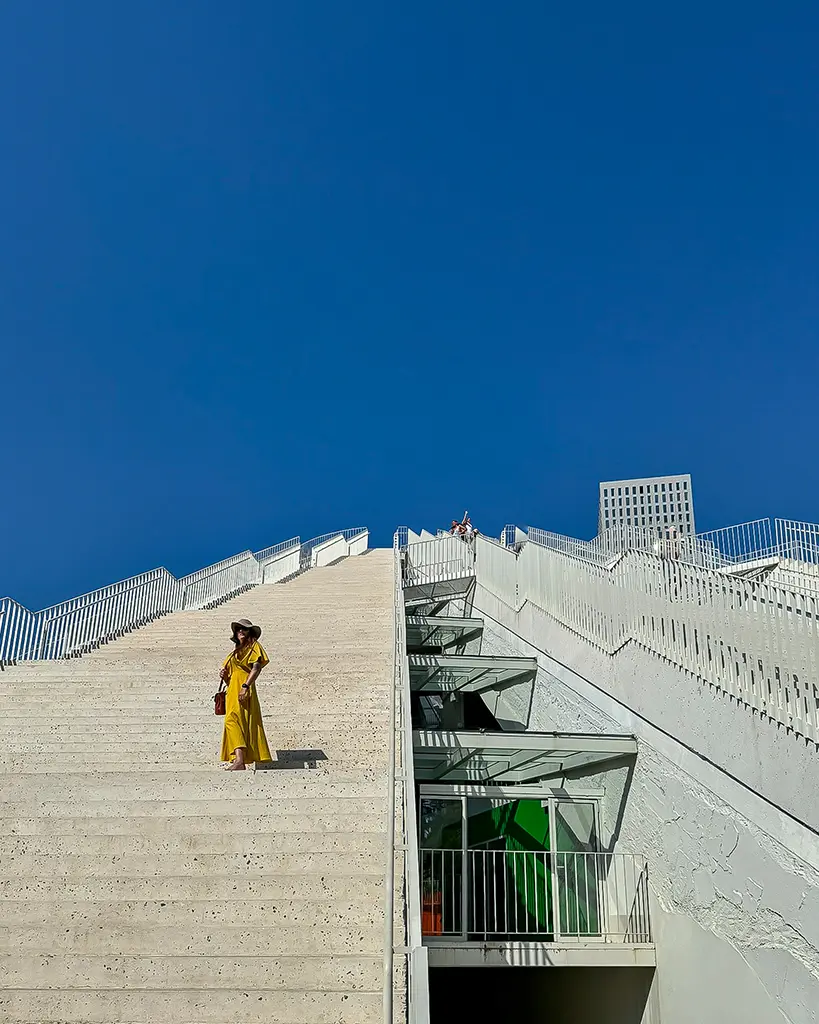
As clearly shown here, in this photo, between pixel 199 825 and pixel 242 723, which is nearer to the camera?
pixel 199 825

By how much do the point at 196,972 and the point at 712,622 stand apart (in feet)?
20.3

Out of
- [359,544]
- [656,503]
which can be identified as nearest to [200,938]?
[656,503]

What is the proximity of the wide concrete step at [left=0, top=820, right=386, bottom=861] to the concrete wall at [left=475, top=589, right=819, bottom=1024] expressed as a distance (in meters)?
3.73

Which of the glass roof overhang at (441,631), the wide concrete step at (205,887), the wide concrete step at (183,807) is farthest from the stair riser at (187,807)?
the glass roof overhang at (441,631)

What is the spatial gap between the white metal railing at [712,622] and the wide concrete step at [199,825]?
12.6ft

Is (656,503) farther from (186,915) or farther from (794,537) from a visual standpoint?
(186,915)

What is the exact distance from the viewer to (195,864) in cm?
541

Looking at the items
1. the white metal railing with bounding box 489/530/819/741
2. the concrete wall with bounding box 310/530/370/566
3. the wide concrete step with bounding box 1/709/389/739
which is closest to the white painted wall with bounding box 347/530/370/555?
the concrete wall with bounding box 310/530/370/566

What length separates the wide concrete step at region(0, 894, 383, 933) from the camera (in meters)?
4.78

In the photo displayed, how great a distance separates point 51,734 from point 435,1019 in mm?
8302

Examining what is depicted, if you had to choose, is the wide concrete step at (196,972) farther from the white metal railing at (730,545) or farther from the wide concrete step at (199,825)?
the white metal railing at (730,545)

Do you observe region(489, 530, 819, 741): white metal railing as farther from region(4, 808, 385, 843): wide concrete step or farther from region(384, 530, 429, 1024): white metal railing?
region(4, 808, 385, 843): wide concrete step

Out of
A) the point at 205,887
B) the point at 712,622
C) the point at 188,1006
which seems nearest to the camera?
the point at 188,1006

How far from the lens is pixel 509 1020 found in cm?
1294
